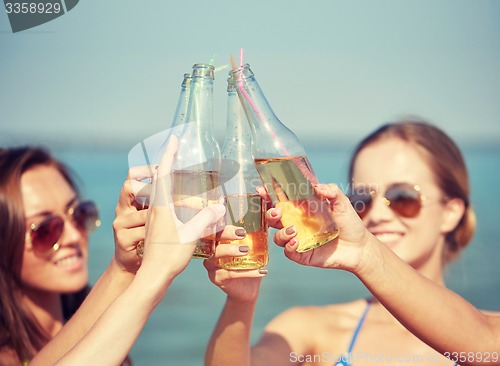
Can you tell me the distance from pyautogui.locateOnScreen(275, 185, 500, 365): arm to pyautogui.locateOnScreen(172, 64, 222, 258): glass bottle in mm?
322

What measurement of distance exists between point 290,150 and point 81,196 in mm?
2125

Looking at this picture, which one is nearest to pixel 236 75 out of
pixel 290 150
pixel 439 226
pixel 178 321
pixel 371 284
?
pixel 290 150

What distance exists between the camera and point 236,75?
216 centimetres

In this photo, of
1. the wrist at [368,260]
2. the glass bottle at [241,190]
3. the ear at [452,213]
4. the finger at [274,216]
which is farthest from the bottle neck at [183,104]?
the ear at [452,213]

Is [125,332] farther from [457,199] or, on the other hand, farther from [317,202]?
[457,199]

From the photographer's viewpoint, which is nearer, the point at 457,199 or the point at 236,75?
the point at 236,75

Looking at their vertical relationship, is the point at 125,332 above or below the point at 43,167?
below

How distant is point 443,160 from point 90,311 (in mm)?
2401

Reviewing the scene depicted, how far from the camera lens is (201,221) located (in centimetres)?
198

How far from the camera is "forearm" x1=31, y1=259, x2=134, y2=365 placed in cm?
244

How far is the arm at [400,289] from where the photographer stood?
7.29 ft

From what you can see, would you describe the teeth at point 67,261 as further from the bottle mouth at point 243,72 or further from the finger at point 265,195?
the bottle mouth at point 243,72

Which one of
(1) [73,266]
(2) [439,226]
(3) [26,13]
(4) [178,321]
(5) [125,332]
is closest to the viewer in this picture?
(5) [125,332]

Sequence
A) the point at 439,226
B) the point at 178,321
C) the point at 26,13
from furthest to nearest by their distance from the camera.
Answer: the point at 178,321 < the point at 26,13 < the point at 439,226
